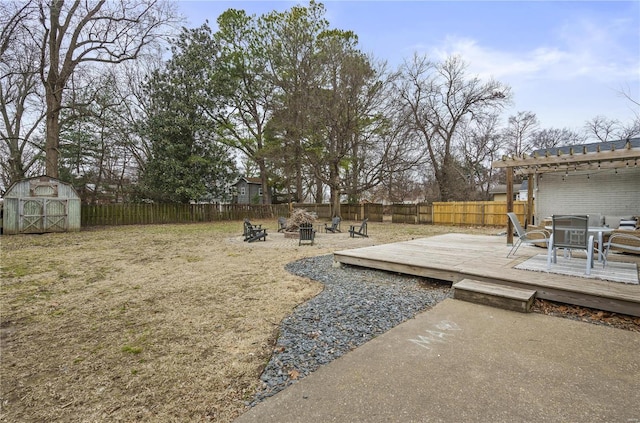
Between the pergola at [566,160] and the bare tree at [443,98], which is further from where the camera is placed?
the bare tree at [443,98]

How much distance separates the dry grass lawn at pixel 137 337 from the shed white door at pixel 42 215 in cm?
775

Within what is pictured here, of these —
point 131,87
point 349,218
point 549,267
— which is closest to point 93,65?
point 131,87

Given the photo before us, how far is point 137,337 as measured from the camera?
2639 mm

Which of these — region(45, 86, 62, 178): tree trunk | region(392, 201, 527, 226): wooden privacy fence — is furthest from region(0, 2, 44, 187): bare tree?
region(392, 201, 527, 226): wooden privacy fence

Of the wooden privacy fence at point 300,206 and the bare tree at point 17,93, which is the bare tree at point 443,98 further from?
the bare tree at point 17,93

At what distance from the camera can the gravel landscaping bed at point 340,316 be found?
2154 millimetres

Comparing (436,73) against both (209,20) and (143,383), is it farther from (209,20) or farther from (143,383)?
(143,383)

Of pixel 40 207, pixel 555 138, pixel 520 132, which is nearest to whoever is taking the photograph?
pixel 40 207

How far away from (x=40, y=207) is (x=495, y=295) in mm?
15755

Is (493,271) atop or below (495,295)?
atop

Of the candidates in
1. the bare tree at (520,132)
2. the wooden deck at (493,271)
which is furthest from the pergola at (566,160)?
the bare tree at (520,132)

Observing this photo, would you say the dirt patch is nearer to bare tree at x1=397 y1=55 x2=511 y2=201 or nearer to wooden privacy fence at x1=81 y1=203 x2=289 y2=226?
wooden privacy fence at x1=81 y1=203 x2=289 y2=226

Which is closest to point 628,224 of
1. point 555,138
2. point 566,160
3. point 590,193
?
point 590,193

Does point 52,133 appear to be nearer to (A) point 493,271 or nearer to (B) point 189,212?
(B) point 189,212
